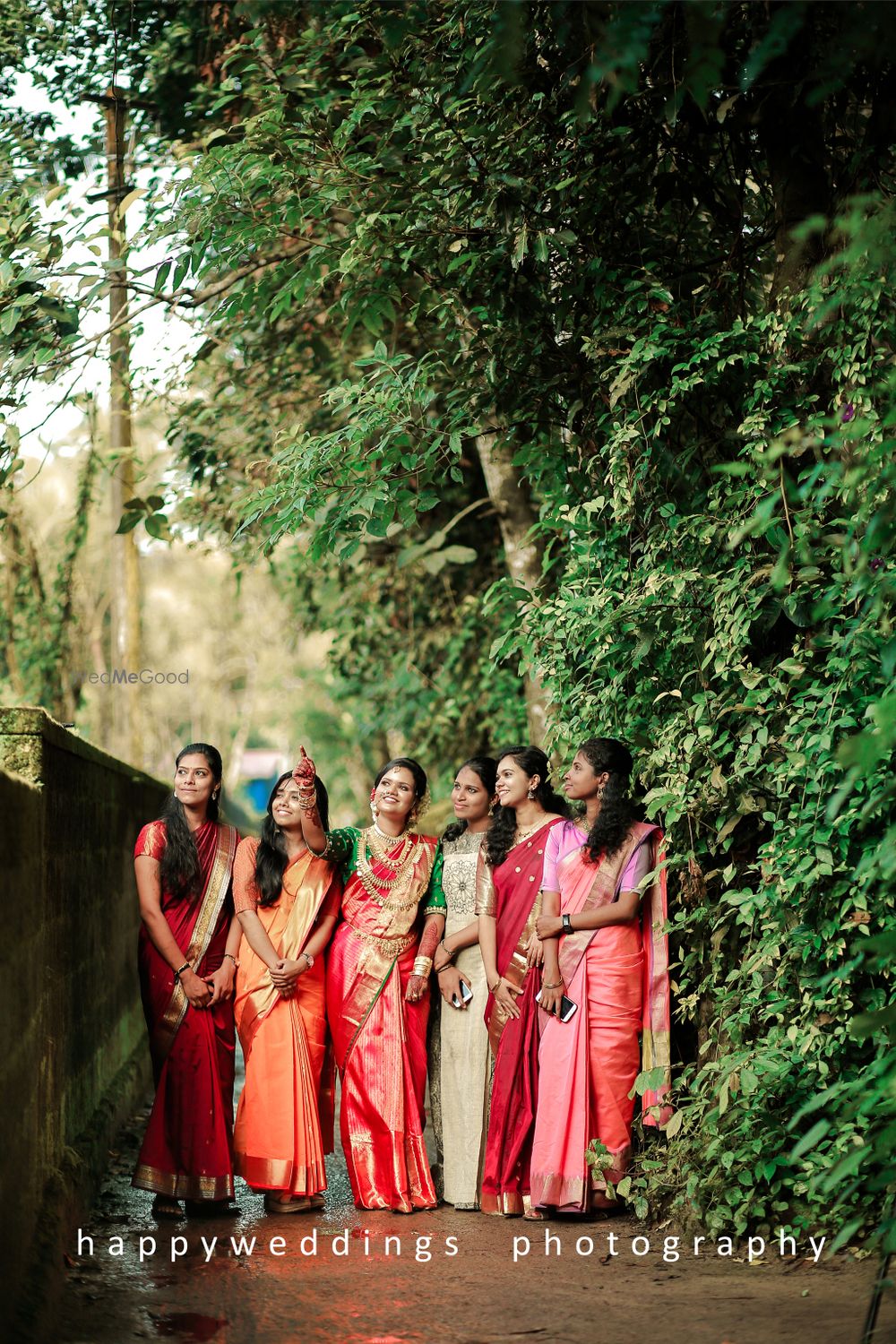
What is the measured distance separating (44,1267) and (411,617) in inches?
323

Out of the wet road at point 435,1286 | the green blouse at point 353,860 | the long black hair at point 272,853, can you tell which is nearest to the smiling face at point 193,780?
the long black hair at point 272,853

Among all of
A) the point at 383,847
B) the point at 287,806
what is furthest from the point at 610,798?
the point at 287,806

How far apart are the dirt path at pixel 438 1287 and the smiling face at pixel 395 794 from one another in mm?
1713

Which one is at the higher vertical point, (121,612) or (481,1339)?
(121,612)

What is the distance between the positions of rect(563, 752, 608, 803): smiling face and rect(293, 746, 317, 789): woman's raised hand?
3.60 feet

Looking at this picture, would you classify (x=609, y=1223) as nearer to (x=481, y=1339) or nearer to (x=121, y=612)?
(x=481, y=1339)

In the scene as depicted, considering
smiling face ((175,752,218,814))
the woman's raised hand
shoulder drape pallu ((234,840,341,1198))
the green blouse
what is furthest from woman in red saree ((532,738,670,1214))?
smiling face ((175,752,218,814))

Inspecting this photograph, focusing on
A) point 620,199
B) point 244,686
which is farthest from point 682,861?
point 244,686

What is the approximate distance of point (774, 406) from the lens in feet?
18.2

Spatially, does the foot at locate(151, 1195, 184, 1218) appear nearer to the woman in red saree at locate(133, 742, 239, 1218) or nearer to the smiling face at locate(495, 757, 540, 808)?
the woman in red saree at locate(133, 742, 239, 1218)

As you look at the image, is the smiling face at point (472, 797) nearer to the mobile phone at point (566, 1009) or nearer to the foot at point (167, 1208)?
the mobile phone at point (566, 1009)

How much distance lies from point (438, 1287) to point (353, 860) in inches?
80.3

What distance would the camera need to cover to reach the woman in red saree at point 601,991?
226 inches

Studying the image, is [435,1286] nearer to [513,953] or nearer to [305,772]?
[513,953]
